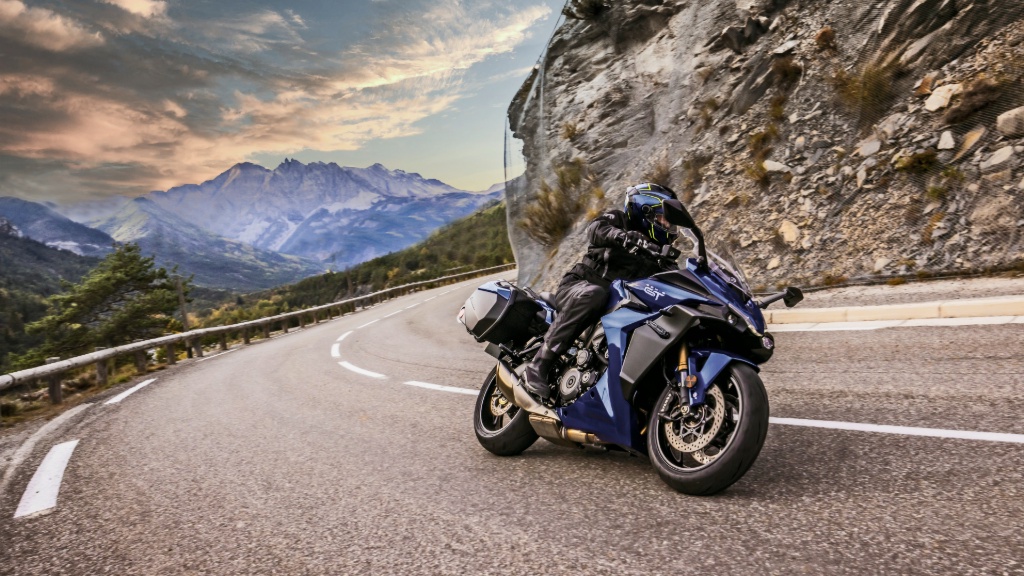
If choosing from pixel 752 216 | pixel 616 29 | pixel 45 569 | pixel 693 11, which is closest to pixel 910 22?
pixel 752 216

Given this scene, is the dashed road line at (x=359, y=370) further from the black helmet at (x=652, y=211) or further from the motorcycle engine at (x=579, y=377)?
the black helmet at (x=652, y=211)

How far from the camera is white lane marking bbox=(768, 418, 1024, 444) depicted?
347 cm

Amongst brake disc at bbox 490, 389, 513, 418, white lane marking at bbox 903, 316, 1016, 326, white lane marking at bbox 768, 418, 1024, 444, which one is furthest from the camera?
white lane marking at bbox 903, 316, 1016, 326

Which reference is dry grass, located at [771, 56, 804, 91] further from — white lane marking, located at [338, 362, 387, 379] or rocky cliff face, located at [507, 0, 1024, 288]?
white lane marking, located at [338, 362, 387, 379]

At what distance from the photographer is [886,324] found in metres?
7.43

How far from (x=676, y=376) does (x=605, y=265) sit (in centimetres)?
98

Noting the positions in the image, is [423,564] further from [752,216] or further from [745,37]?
[745,37]

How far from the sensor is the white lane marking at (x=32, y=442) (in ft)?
18.4

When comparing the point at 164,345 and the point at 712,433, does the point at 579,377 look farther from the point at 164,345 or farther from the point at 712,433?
the point at 164,345

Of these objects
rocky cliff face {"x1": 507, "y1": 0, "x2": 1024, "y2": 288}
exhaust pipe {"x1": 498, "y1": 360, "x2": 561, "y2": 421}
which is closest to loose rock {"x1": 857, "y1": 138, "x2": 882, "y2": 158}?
rocky cliff face {"x1": 507, "y1": 0, "x2": 1024, "y2": 288}

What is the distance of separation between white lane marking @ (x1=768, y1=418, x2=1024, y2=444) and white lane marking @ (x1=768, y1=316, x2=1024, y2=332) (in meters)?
3.55

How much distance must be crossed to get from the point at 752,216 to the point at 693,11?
8.40m

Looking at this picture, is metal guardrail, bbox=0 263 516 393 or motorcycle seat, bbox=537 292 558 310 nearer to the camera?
motorcycle seat, bbox=537 292 558 310

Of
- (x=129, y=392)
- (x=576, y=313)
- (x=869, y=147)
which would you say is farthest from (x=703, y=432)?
(x=129, y=392)
